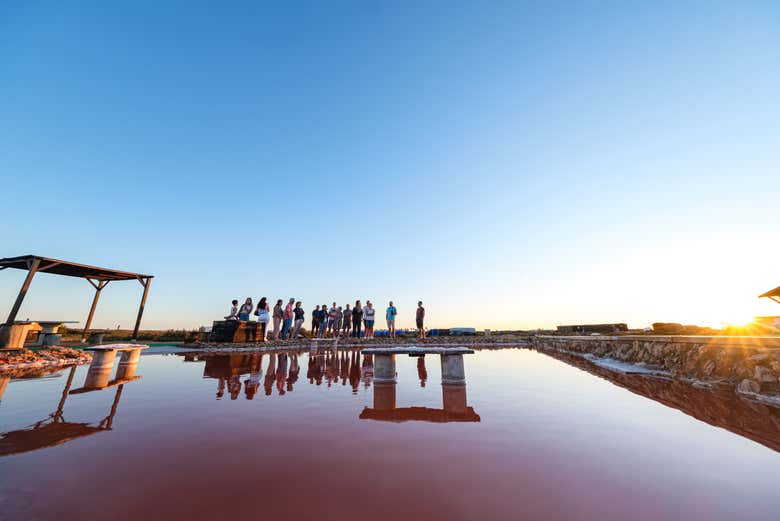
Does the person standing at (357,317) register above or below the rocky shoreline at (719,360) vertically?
above

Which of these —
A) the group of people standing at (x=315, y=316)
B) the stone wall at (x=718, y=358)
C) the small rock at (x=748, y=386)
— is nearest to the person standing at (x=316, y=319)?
the group of people standing at (x=315, y=316)

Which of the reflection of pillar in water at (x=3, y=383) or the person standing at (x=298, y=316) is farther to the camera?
the person standing at (x=298, y=316)

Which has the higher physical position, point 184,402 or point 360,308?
point 360,308

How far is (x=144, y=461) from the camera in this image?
2939mm

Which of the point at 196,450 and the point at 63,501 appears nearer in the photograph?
the point at 63,501

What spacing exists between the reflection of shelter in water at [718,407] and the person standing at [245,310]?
53.7 feet

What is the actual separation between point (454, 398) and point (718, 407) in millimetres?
4307

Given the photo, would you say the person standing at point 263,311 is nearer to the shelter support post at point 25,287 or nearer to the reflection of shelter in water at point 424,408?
Result: the shelter support post at point 25,287

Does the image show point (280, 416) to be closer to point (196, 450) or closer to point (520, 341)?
point (196, 450)

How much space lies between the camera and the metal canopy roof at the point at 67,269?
1152 centimetres

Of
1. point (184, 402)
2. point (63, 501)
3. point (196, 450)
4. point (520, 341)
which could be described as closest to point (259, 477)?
point (196, 450)

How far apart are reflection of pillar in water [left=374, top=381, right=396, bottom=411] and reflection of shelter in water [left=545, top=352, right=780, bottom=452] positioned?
14.9 feet

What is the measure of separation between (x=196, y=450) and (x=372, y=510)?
2179mm

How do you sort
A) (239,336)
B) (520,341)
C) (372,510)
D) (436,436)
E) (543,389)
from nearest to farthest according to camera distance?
1. (372,510)
2. (436,436)
3. (543,389)
4. (239,336)
5. (520,341)
